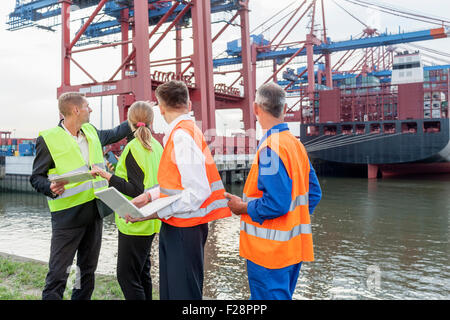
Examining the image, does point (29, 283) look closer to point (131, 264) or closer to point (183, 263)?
point (131, 264)

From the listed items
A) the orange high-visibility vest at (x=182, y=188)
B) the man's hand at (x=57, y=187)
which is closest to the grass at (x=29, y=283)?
the man's hand at (x=57, y=187)

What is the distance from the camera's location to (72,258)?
2803mm

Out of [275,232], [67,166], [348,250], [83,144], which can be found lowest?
[348,250]

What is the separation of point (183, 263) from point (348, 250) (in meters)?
5.05

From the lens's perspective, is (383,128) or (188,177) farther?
(383,128)

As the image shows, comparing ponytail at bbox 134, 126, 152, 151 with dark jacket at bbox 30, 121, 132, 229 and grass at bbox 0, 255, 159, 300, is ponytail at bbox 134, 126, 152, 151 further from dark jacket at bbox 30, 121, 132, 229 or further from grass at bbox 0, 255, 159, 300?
grass at bbox 0, 255, 159, 300

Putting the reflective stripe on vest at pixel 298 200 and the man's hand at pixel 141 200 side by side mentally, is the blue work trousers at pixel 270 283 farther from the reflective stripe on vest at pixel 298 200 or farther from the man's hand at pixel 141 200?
the man's hand at pixel 141 200

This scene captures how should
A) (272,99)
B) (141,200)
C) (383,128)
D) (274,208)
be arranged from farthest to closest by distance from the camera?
(383,128) < (141,200) < (272,99) < (274,208)

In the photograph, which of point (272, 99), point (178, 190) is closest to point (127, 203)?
point (178, 190)

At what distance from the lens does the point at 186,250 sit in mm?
2182

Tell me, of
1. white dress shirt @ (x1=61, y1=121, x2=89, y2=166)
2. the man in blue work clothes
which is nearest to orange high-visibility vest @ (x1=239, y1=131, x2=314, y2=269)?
the man in blue work clothes

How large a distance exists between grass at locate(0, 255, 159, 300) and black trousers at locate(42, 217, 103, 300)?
1.55 ft
